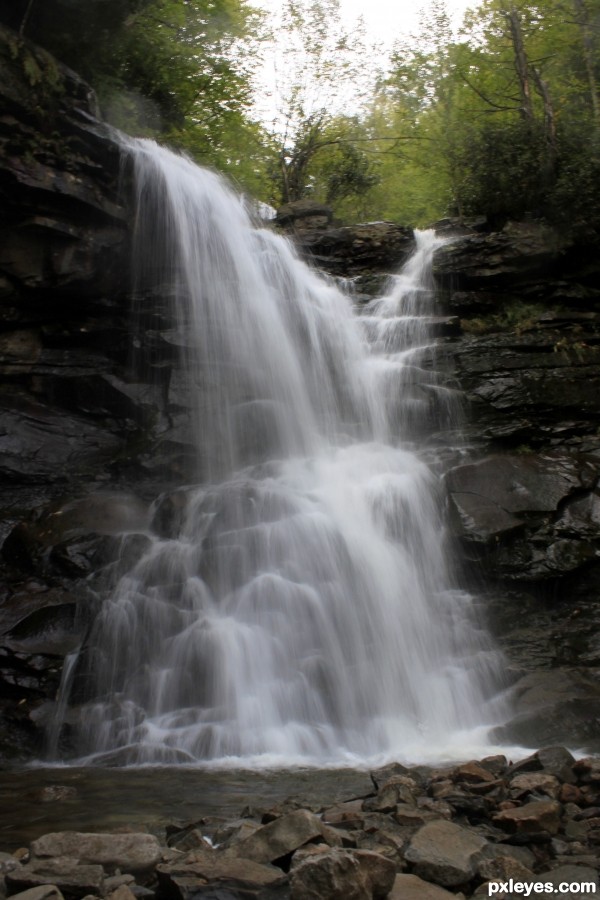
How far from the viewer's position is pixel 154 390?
487 inches

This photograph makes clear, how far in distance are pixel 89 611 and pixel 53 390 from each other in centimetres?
494

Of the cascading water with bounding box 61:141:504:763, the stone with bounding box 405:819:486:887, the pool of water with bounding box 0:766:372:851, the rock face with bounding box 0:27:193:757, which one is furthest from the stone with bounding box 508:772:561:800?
the rock face with bounding box 0:27:193:757

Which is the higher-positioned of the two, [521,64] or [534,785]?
[521,64]

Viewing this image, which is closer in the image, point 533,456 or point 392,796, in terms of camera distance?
point 392,796

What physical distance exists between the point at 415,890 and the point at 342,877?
45 centimetres

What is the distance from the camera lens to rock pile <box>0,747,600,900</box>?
3.48 metres

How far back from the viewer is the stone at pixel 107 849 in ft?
12.5

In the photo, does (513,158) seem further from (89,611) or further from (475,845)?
(475,845)

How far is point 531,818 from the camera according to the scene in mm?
4316

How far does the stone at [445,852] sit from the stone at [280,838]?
0.57 metres

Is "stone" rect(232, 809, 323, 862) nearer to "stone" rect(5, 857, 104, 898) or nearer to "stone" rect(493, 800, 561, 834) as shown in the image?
"stone" rect(5, 857, 104, 898)

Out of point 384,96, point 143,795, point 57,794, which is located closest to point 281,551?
point 143,795

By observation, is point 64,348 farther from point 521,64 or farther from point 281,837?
point 521,64

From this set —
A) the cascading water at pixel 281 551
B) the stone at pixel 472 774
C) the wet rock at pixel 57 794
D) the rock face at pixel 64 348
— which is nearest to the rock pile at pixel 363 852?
the stone at pixel 472 774
